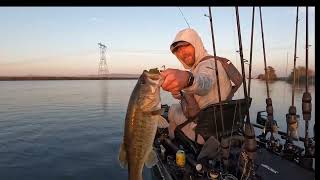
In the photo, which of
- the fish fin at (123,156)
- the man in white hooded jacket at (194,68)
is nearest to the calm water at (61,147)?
the man in white hooded jacket at (194,68)

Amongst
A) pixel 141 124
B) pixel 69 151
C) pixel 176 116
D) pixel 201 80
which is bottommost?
pixel 69 151

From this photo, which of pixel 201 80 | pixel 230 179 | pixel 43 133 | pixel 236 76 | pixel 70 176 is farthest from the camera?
pixel 43 133

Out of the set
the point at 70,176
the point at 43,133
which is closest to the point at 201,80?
the point at 70,176

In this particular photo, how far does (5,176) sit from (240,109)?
34.6 feet

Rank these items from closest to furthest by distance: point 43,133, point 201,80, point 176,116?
point 201,80 → point 176,116 → point 43,133

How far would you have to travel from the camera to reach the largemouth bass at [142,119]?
2.74 m

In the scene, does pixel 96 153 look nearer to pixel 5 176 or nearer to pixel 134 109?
pixel 5 176

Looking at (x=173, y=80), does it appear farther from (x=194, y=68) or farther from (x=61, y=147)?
(x=61, y=147)

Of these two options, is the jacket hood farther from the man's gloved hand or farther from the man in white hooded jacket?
the man's gloved hand

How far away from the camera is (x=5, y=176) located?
1213 centimetres

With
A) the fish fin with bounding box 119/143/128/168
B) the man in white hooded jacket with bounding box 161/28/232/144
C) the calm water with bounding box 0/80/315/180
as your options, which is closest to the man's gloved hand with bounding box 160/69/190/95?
the fish fin with bounding box 119/143/128/168

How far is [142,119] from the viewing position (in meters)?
2.81

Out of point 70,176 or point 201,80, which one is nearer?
point 201,80

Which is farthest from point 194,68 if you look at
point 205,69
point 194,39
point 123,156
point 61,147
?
point 61,147
